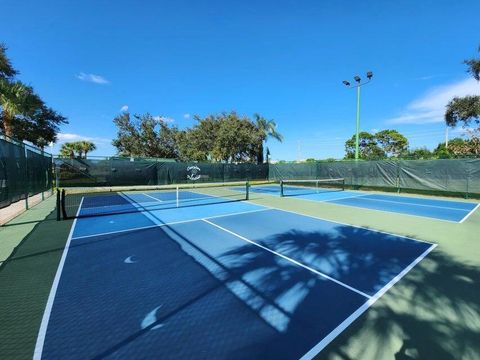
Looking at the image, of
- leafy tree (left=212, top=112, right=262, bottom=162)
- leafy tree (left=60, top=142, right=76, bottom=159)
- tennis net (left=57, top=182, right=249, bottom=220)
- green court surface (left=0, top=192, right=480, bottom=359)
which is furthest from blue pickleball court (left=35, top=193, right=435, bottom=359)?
leafy tree (left=60, top=142, right=76, bottom=159)

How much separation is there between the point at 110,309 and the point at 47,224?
6665 millimetres

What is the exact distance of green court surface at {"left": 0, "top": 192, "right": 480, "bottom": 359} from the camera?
9.02ft

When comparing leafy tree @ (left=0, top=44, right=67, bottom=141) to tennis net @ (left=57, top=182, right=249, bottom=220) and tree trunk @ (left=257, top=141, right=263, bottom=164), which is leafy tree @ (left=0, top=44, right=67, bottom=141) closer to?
tennis net @ (left=57, top=182, right=249, bottom=220)

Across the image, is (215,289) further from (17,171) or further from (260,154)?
(260,154)

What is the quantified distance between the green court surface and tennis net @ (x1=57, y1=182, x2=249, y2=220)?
12.4 feet

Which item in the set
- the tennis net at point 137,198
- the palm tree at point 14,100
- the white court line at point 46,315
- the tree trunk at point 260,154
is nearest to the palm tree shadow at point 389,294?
the white court line at point 46,315

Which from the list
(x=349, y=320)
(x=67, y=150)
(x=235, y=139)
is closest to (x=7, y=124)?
(x=235, y=139)

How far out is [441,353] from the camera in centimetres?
267

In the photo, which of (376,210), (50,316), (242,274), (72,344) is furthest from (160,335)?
(376,210)

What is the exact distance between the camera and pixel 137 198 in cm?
1534

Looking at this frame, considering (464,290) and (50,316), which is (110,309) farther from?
(464,290)

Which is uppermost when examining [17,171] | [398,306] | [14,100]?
[14,100]

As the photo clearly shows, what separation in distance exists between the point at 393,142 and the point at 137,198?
48771mm

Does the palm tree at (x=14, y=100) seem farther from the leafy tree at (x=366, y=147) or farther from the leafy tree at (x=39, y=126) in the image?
the leafy tree at (x=366, y=147)
